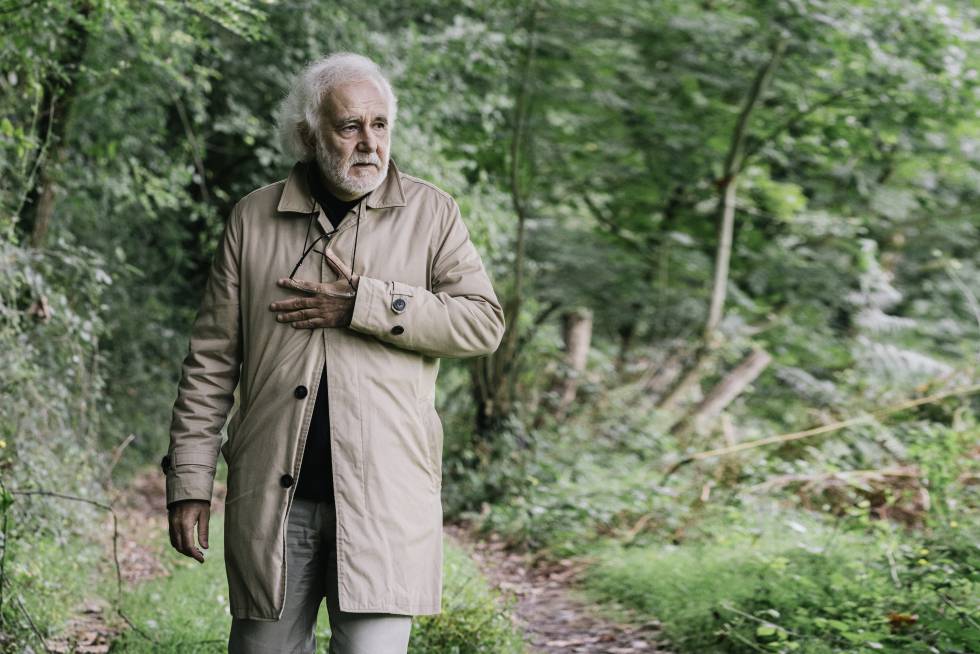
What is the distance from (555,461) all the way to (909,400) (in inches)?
114

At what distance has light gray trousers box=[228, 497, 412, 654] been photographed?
8.30 feet

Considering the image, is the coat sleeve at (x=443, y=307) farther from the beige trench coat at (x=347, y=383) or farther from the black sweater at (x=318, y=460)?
the black sweater at (x=318, y=460)

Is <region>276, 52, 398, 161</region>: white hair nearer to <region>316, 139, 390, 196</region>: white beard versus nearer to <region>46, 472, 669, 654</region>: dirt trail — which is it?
<region>316, 139, 390, 196</region>: white beard

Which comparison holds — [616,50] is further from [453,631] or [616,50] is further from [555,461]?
[453,631]

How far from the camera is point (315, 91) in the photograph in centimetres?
274

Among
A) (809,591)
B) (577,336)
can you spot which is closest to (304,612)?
(809,591)

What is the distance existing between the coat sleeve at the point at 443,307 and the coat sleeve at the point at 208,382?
40 centimetres

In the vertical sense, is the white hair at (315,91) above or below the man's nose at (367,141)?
above

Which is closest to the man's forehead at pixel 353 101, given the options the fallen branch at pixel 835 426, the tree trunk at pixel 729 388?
the fallen branch at pixel 835 426

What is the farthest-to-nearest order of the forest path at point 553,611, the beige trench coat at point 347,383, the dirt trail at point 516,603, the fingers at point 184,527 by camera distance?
the forest path at point 553,611 < the dirt trail at point 516,603 < the fingers at point 184,527 < the beige trench coat at point 347,383

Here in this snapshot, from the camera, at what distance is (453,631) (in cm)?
423

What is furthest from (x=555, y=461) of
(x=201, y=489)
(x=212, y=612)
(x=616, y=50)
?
(x=201, y=489)

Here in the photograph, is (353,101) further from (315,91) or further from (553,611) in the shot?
(553,611)

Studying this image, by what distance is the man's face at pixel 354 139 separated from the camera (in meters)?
2.66
